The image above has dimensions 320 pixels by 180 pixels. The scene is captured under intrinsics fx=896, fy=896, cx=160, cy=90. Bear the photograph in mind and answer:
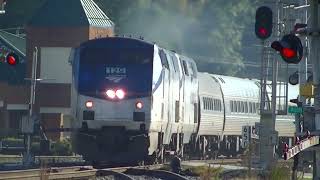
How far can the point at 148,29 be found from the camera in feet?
169

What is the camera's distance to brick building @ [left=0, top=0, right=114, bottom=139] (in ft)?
168

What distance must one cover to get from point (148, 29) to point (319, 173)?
36588 millimetres

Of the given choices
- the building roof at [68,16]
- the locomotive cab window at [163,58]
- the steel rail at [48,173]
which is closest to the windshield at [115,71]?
the locomotive cab window at [163,58]

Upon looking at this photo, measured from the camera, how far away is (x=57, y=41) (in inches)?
2028

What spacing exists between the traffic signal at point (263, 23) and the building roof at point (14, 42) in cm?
3989

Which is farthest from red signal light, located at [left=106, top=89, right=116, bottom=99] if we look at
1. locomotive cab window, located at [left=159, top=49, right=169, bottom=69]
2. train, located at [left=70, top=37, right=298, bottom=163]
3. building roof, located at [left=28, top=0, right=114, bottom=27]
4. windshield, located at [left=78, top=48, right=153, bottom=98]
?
building roof, located at [left=28, top=0, right=114, bottom=27]

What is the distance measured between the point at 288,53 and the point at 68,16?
37.4 metres

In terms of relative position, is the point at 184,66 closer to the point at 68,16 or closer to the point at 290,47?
the point at 290,47

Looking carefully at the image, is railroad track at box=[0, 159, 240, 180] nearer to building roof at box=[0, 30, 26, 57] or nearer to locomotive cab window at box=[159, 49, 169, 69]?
locomotive cab window at box=[159, 49, 169, 69]

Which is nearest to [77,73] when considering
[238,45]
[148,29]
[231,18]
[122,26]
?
[148,29]

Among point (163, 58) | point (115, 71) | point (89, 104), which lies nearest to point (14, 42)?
point (163, 58)

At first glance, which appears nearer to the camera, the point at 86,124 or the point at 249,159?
the point at 249,159

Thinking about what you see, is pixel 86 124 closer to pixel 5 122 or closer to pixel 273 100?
pixel 273 100

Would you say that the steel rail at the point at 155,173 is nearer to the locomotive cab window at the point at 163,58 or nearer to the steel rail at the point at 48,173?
the steel rail at the point at 48,173
